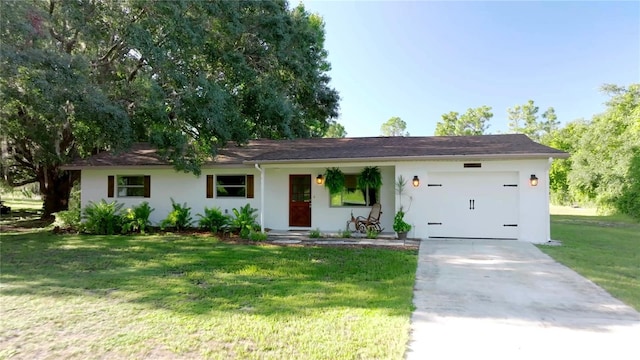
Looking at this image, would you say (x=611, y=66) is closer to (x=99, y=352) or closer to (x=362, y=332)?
(x=362, y=332)

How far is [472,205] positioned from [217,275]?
733 cm

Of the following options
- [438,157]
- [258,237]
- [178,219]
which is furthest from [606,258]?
[178,219]

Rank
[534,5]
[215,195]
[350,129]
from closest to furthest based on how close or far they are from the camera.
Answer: [215,195] < [534,5] < [350,129]

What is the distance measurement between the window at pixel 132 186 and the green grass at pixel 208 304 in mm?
4733

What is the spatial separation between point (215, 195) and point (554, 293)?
401 inches

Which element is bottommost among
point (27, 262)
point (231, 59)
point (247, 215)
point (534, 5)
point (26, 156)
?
point (27, 262)

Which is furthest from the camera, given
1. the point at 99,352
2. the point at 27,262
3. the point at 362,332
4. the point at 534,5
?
the point at 534,5

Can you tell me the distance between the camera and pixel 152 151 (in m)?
14.0

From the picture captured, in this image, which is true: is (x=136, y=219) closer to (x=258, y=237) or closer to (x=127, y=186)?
(x=127, y=186)

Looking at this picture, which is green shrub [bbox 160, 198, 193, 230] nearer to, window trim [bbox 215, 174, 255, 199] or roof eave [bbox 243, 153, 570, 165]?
window trim [bbox 215, 174, 255, 199]

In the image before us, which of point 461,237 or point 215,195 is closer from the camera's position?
point 461,237

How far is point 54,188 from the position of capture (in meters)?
15.9

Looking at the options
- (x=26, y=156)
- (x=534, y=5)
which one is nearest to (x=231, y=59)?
(x=26, y=156)

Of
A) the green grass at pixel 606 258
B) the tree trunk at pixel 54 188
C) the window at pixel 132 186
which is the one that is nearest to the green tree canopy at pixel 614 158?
the green grass at pixel 606 258
